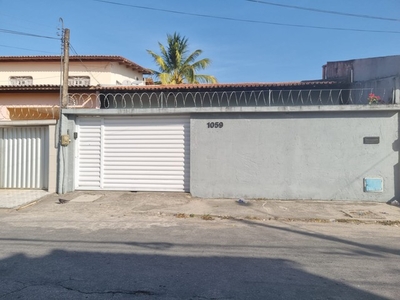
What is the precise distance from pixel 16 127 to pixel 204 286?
32.5 ft

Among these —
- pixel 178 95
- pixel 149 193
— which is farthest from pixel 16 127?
pixel 178 95

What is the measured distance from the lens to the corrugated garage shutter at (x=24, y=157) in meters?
10.8

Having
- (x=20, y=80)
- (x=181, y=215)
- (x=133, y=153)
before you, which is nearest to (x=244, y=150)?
(x=181, y=215)

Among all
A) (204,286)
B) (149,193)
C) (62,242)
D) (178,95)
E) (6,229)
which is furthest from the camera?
(178,95)

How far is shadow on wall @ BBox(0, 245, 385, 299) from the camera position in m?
3.54

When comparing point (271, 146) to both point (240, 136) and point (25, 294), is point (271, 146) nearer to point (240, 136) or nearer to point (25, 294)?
point (240, 136)

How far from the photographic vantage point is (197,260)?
466 cm

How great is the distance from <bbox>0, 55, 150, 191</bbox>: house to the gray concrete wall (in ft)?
16.6

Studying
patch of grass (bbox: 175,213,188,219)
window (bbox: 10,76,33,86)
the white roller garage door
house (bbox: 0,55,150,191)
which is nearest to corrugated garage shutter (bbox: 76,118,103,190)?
the white roller garage door

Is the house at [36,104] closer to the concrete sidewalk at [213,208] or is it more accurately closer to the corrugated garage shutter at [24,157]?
the corrugated garage shutter at [24,157]

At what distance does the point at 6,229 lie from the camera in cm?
649

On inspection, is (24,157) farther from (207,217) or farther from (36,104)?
(207,217)

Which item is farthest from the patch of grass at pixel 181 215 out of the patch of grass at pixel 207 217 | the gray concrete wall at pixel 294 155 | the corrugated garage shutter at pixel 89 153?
the corrugated garage shutter at pixel 89 153

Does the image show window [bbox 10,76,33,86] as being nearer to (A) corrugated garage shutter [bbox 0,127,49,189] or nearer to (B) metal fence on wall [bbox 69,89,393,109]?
(B) metal fence on wall [bbox 69,89,393,109]
